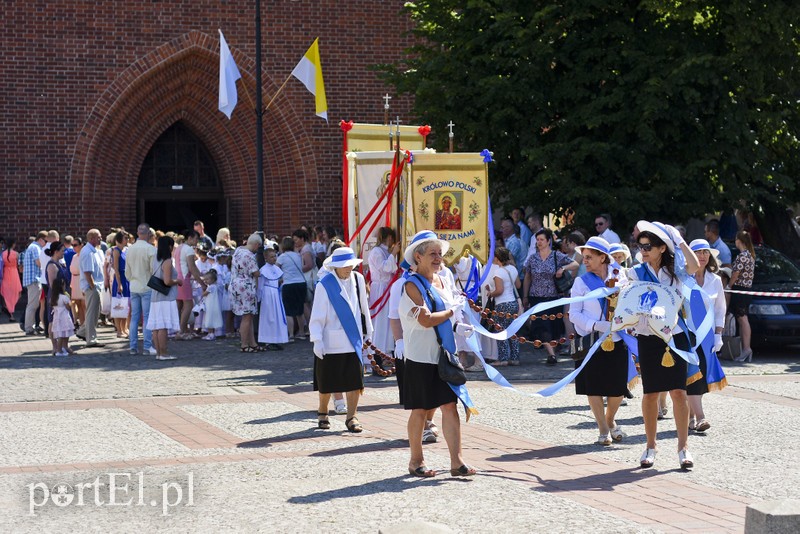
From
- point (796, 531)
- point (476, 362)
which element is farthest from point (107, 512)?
point (476, 362)

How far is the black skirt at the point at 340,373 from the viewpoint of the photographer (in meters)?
10.7

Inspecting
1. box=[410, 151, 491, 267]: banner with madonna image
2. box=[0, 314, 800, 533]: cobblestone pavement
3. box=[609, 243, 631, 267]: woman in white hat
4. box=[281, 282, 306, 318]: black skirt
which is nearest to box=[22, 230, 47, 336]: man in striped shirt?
box=[281, 282, 306, 318]: black skirt

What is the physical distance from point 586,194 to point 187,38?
10.6 meters

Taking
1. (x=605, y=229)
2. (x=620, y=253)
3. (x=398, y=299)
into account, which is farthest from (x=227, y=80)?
(x=620, y=253)

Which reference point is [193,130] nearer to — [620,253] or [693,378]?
[620,253]

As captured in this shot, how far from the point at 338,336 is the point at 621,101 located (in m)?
10.0

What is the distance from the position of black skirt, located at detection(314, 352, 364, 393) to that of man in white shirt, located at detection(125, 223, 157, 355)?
7.11 m

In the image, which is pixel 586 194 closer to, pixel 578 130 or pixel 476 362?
pixel 578 130

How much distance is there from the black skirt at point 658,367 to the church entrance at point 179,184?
19169 mm

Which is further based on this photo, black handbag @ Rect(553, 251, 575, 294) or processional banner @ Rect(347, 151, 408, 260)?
black handbag @ Rect(553, 251, 575, 294)

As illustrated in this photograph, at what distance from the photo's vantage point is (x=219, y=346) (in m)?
19.0

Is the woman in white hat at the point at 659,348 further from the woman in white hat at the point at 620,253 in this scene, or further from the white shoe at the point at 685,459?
the woman in white hat at the point at 620,253

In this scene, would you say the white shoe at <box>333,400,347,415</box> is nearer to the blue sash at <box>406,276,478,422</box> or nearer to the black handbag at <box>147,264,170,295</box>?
the blue sash at <box>406,276,478,422</box>

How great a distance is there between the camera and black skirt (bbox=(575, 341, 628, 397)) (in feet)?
32.5
